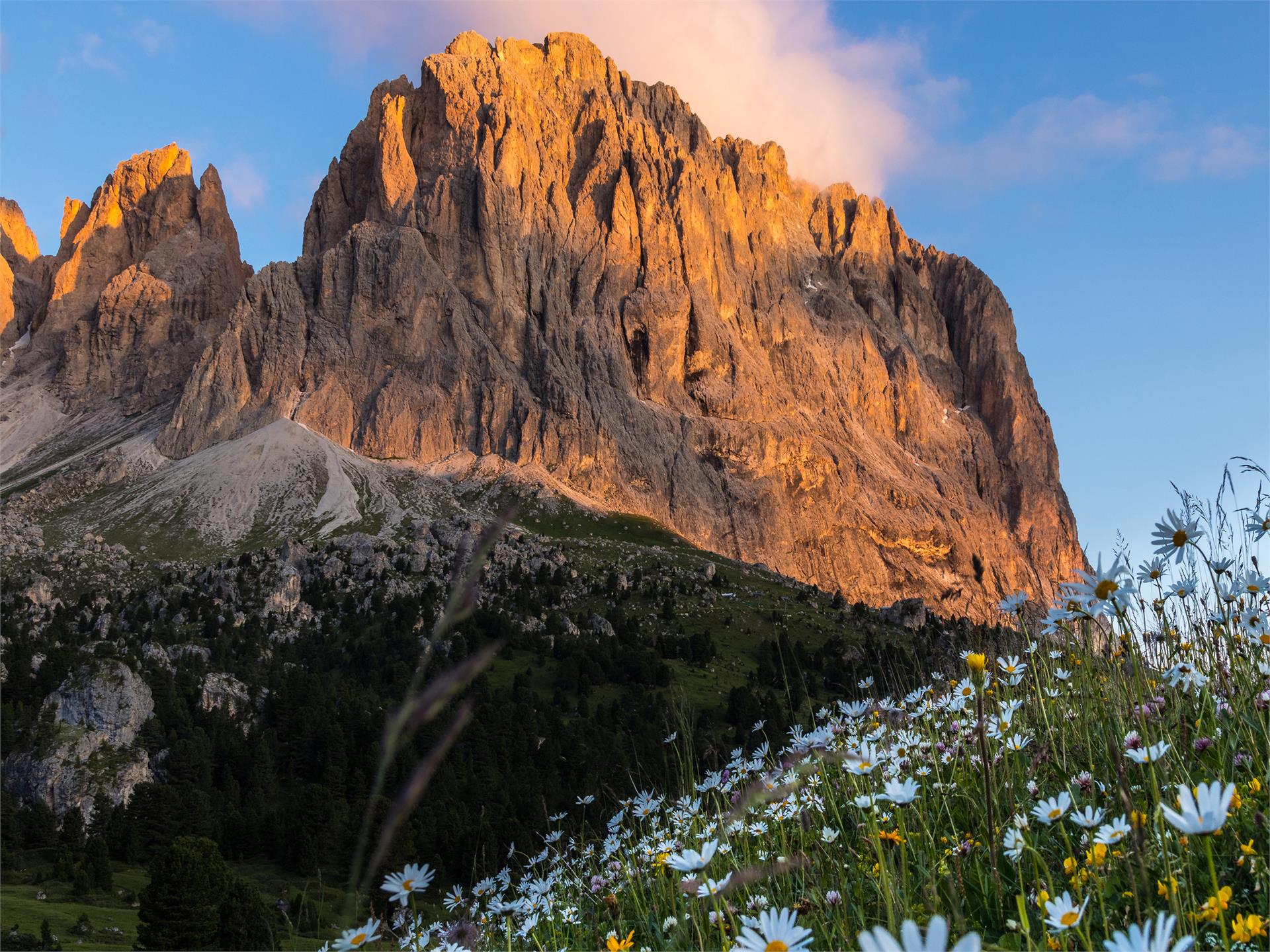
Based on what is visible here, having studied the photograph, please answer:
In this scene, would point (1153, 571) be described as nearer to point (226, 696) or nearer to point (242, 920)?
point (242, 920)

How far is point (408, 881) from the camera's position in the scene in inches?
167

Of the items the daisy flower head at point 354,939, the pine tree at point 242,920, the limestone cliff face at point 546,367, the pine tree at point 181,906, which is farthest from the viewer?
the limestone cliff face at point 546,367

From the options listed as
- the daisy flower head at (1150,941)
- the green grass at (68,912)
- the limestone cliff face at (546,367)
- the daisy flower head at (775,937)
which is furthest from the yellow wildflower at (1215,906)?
the limestone cliff face at (546,367)

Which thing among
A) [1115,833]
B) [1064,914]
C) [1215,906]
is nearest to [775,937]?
[1064,914]

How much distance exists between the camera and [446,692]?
2967mm

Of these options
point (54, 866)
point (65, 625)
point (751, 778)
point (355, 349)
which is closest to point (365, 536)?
point (65, 625)

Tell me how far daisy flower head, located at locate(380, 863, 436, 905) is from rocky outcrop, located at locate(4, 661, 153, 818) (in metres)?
87.8

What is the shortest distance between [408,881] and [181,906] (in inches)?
1902

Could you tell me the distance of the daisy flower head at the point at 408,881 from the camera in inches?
162

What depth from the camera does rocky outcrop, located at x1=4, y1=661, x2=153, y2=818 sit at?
7688 cm

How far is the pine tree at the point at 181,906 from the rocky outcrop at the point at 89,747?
126 feet

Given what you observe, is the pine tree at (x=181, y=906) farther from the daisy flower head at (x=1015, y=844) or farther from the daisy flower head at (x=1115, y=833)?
the daisy flower head at (x=1115, y=833)

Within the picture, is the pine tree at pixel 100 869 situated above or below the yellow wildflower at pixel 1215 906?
below

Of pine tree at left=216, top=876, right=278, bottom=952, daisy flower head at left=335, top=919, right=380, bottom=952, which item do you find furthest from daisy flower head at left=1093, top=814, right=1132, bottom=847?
pine tree at left=216, top=876, right=278, bottom=952
